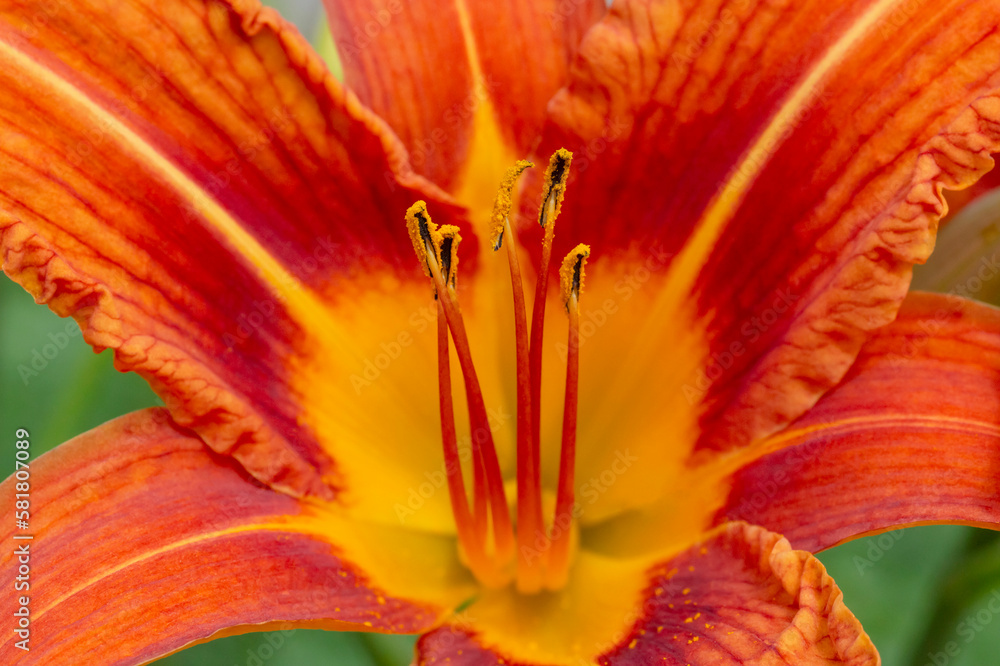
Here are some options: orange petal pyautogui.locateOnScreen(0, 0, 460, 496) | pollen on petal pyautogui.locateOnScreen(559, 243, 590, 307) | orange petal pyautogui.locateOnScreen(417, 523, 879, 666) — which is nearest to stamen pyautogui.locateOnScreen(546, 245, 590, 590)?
pollen on petal pyautogui.locateOnScreen(559, 243, 590, 307)

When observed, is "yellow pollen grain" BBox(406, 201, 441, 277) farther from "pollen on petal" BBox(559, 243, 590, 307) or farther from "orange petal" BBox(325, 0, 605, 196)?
"orange petal" BBox(325, 0, 605, 196)

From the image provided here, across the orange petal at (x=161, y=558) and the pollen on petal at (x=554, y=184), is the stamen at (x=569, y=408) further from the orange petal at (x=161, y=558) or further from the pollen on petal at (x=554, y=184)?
the orange petal at (x=161, y=558)

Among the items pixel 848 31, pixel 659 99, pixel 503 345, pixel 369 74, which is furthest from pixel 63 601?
pixel 848 31

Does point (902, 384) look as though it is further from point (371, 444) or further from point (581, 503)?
point (371, 444)

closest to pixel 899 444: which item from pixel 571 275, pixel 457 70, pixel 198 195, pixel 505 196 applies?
pixel 571 275

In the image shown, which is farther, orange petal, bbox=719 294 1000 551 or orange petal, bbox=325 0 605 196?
orange petal, bbox=325 0 605 196

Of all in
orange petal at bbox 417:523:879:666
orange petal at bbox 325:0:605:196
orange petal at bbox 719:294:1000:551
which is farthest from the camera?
orange petal at bbox 325:0:605:196

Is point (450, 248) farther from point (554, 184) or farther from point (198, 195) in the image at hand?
point (198, 195)
